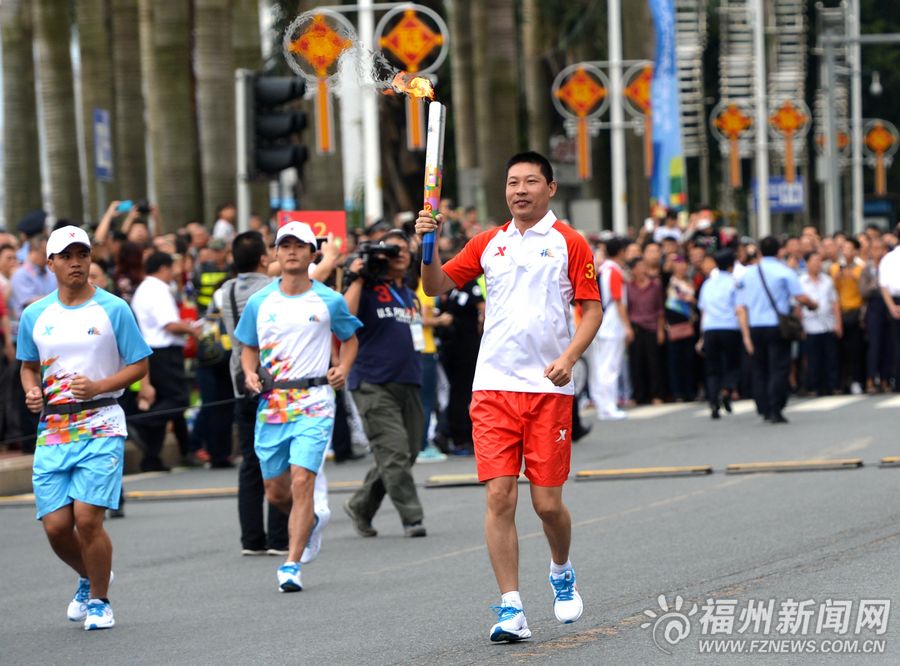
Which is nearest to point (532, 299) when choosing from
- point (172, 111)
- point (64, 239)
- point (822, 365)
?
point (64, 239)

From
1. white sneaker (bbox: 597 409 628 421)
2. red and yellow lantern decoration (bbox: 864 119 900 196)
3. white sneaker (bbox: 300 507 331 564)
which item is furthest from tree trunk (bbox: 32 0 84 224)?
red and yellow lantern decoration (bbox: 864 119 900 196)

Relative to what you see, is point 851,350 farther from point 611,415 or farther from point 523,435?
point 523,435

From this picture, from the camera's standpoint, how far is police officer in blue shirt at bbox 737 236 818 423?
A: 19531 mm

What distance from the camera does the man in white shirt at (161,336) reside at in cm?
1658

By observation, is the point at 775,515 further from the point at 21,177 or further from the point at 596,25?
the point at 596,25

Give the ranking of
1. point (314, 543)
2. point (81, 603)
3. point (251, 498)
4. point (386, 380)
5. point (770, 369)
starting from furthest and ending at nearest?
point (770, 369) → point (386, 380) → point (251, 498) → point (314, 543) → point (81, 603)

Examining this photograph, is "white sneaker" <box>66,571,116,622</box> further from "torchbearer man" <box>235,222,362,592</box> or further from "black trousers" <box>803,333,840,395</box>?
"black trousers" <box>803,333,840,395</box>

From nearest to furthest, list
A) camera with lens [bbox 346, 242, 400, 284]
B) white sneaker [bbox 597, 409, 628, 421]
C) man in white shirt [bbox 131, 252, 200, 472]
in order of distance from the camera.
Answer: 1. camera with lens [bbox 346, 242, 400, 284]
2. man in white shirt [bbox 131, 252, 200, 472]
3. white sneaker [bbox 597, 409, 628, 421]

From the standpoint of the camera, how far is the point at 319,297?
10.5m

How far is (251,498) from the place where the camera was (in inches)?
456

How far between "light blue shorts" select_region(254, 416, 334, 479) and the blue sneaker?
2.48m

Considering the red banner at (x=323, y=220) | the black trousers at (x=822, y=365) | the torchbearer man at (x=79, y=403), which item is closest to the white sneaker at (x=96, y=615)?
the torchbearer man at (x=79, y=403)

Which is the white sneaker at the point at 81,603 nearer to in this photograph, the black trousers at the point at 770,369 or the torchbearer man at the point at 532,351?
the torchbearer man at the point at 532,351

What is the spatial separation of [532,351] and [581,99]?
27749mm
